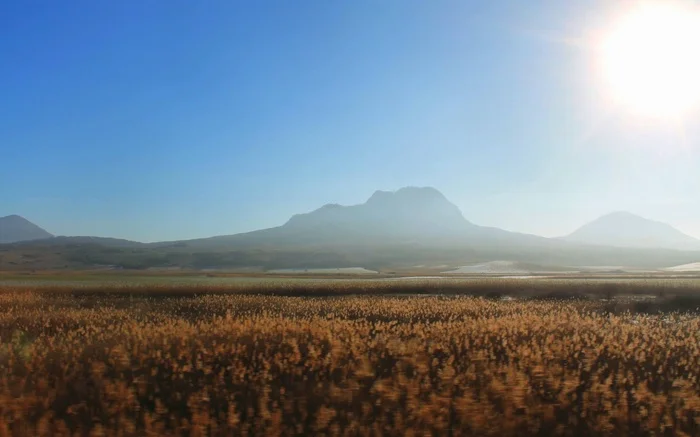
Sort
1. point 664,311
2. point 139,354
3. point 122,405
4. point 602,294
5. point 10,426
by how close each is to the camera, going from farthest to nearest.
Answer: point 602,294
point 664,311
point 139,354
point 122,405
point 10,426

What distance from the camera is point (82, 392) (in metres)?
8.76

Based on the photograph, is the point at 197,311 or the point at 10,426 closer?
the point at 10,426

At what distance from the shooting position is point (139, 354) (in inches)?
434

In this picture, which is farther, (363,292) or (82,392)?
(363,292)

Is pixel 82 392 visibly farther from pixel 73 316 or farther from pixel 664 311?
pixel 664 311

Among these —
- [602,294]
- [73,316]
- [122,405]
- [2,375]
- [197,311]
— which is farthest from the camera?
[602,294]

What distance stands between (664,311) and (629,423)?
84.0 feet

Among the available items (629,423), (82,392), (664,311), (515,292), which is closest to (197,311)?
(82,392)

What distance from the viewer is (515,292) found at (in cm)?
4484

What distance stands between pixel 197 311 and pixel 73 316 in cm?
664

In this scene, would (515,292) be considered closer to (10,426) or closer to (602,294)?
(602,294)

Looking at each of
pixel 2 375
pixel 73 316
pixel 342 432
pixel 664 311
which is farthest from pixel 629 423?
pixel 664 311

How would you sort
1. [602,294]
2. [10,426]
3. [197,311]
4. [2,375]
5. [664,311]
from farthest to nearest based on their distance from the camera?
[602,294] < [664,311] < [197,311] < [2,375] < [10,426]

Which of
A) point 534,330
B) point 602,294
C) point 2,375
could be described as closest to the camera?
point 2,375
